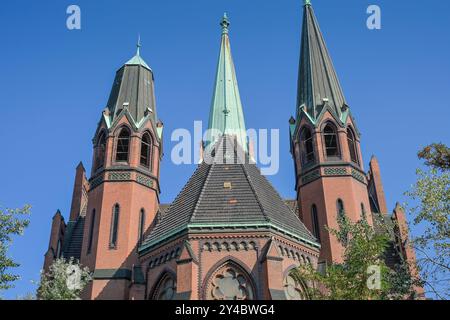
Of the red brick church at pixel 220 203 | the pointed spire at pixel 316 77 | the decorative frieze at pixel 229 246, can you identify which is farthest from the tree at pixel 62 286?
the pointed spire at pixel 316 77

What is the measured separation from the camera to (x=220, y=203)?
2922cm

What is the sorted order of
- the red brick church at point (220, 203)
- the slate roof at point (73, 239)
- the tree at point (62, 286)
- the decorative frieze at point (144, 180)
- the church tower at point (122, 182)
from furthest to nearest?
the slate roof at point (73, 239), the decorative frieze at point (144, 180), the church tower at point (122, 182), the red brick church at point (220, 203), the tree at point (62, 286)

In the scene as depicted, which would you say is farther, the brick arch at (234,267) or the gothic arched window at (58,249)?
the gothic arched window at (58,249)

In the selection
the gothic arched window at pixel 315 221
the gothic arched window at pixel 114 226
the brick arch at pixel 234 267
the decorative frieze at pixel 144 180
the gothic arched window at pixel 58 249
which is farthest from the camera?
the gothic arched window at pixel 58 249

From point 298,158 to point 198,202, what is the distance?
9.99 meters

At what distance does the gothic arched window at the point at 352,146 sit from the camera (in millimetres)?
36266

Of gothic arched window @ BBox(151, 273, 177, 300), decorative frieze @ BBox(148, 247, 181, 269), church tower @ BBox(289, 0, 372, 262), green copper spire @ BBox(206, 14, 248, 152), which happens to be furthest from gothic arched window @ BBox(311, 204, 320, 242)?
gothic arched window @ BBox(151, 273, 177, 300)

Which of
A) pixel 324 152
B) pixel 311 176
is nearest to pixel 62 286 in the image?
pixel 311 176

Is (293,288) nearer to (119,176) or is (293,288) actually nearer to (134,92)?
(119,176)

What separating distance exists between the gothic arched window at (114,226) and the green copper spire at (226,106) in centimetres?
814

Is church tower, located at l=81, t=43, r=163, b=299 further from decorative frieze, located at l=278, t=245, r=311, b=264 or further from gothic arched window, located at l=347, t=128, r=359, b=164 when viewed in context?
gothic arched window, located at l=347, t=128, r=359, b=164

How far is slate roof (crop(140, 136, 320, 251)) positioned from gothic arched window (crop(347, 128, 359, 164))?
254 inches

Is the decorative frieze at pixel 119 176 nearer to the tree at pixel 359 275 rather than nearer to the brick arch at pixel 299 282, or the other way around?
the brick arch at pixel 299 282

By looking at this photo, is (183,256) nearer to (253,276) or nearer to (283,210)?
(253,276)
